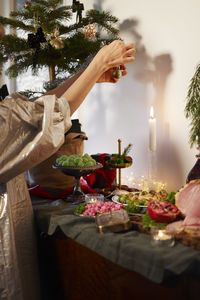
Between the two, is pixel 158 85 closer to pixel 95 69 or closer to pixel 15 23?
pixel 15 23

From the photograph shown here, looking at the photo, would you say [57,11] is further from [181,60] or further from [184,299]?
[184,299]

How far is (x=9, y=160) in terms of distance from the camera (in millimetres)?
922

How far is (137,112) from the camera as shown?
2426 mm

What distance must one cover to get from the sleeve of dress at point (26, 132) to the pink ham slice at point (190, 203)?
403mm

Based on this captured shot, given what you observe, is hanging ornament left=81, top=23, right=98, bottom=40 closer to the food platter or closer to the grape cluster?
the grape cluster

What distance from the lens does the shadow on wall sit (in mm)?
2203

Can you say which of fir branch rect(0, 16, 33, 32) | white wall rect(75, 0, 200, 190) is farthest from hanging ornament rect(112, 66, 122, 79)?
fir branch rect(0, 16, 33, 32)

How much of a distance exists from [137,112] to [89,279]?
1580mm

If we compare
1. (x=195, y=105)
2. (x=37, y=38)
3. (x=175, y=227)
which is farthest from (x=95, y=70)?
(x=37, y=38)

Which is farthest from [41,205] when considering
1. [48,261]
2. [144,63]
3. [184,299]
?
[144,63]

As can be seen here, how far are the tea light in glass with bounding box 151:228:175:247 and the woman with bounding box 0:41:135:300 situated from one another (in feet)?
1.19

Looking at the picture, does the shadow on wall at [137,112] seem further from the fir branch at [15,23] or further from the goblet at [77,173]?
the goblet at [77,173]

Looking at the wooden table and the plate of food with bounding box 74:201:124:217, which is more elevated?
the plate of food with bounding box 74:201:124:217

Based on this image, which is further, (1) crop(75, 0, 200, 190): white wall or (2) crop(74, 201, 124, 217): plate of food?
(1) crop(75, 0, 200, 190): white wall
